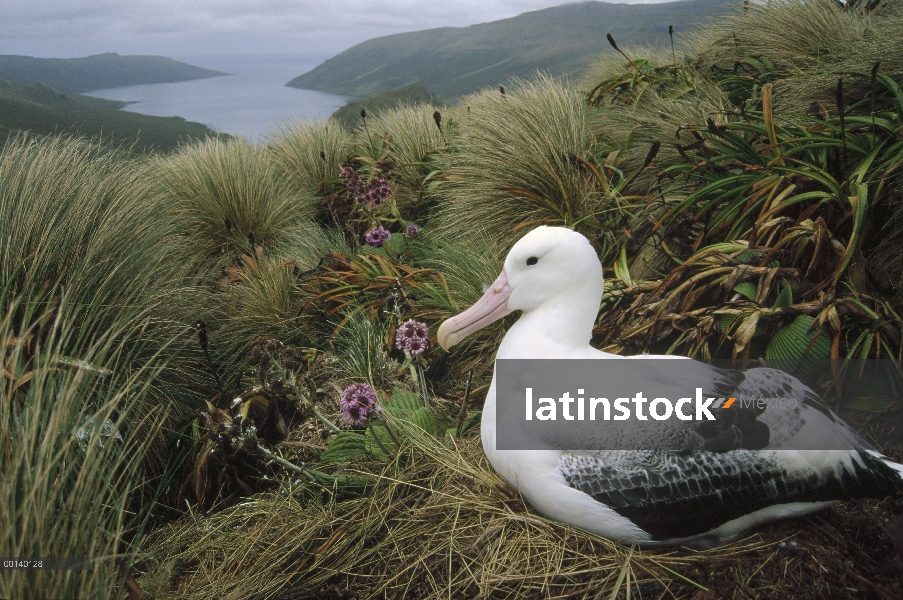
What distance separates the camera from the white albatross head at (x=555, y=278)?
2158mm

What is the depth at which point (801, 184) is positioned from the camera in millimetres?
3316

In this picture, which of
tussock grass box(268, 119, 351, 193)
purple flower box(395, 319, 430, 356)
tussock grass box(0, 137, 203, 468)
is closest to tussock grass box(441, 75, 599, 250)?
purple flower box(395, 319, 430, 356)

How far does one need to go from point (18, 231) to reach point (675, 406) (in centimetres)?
313

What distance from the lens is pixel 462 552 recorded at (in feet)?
6.98

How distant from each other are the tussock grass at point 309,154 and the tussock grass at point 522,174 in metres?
2.43

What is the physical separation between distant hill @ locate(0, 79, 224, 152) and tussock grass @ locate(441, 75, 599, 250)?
2735 mm

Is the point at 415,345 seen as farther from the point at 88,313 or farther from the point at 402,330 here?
the point at 88,313

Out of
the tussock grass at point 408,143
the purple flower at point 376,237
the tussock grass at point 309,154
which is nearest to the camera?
the purple flower at point 376,237

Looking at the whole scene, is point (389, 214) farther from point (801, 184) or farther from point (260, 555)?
point (260, 555)

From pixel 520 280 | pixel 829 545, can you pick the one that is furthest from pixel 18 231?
pixel 829 545

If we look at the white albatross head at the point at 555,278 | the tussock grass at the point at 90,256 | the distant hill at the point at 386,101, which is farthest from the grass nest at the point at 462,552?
the distant hill at the point at 386,101

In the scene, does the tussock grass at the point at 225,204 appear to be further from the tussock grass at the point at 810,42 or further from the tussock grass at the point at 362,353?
the tussock grass at the point at 810,42

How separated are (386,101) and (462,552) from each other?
1109 cm

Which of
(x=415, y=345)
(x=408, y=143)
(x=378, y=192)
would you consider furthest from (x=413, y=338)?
(x=408, y=143)
